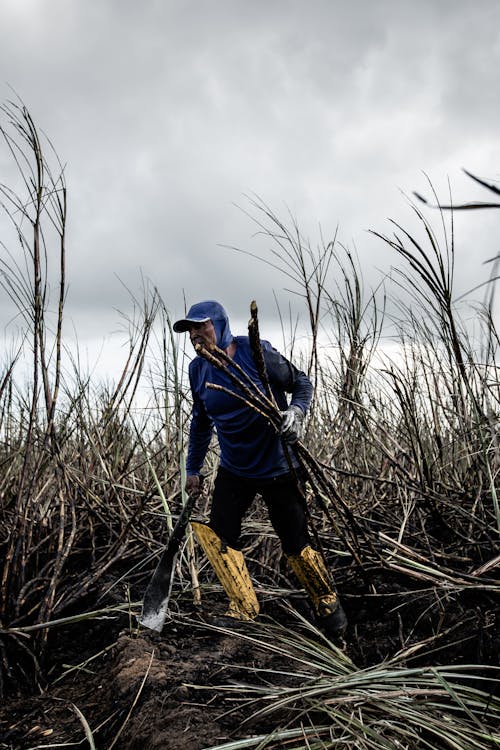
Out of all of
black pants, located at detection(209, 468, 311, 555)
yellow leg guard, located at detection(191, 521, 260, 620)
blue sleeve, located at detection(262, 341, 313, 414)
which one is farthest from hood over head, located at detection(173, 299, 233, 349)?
yellow leg guard, located at detection(191, 521, 260, 620)

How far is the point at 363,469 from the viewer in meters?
3.36

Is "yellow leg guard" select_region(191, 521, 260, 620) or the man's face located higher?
the man's face

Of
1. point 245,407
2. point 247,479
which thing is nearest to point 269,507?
point 247,479

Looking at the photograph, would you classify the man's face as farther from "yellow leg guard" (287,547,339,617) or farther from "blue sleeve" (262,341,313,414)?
"yellow leg guard" (287,547,339,617)

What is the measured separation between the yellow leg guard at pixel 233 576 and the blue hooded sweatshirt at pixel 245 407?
0.33 metres

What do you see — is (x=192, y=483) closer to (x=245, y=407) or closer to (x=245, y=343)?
(x=245, y=407)

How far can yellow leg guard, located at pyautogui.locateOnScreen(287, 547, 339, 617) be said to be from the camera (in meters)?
2.75

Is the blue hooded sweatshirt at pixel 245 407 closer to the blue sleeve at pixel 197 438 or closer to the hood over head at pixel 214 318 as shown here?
the hood over head at pixel 214 318

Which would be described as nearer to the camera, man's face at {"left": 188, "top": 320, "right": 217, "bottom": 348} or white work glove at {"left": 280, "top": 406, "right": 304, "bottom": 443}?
white work glove at {"left": 280, "top": 406, "right": 304, "bottom": 443}

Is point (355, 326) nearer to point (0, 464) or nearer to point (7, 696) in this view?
point (0, 464)

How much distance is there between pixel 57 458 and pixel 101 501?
677 mm

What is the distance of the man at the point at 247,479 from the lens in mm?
2787

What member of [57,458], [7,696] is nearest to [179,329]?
[57,458]

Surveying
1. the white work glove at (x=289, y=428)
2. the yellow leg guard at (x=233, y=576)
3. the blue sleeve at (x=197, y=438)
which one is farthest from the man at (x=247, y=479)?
the white work glove at (x=289, y=428)
